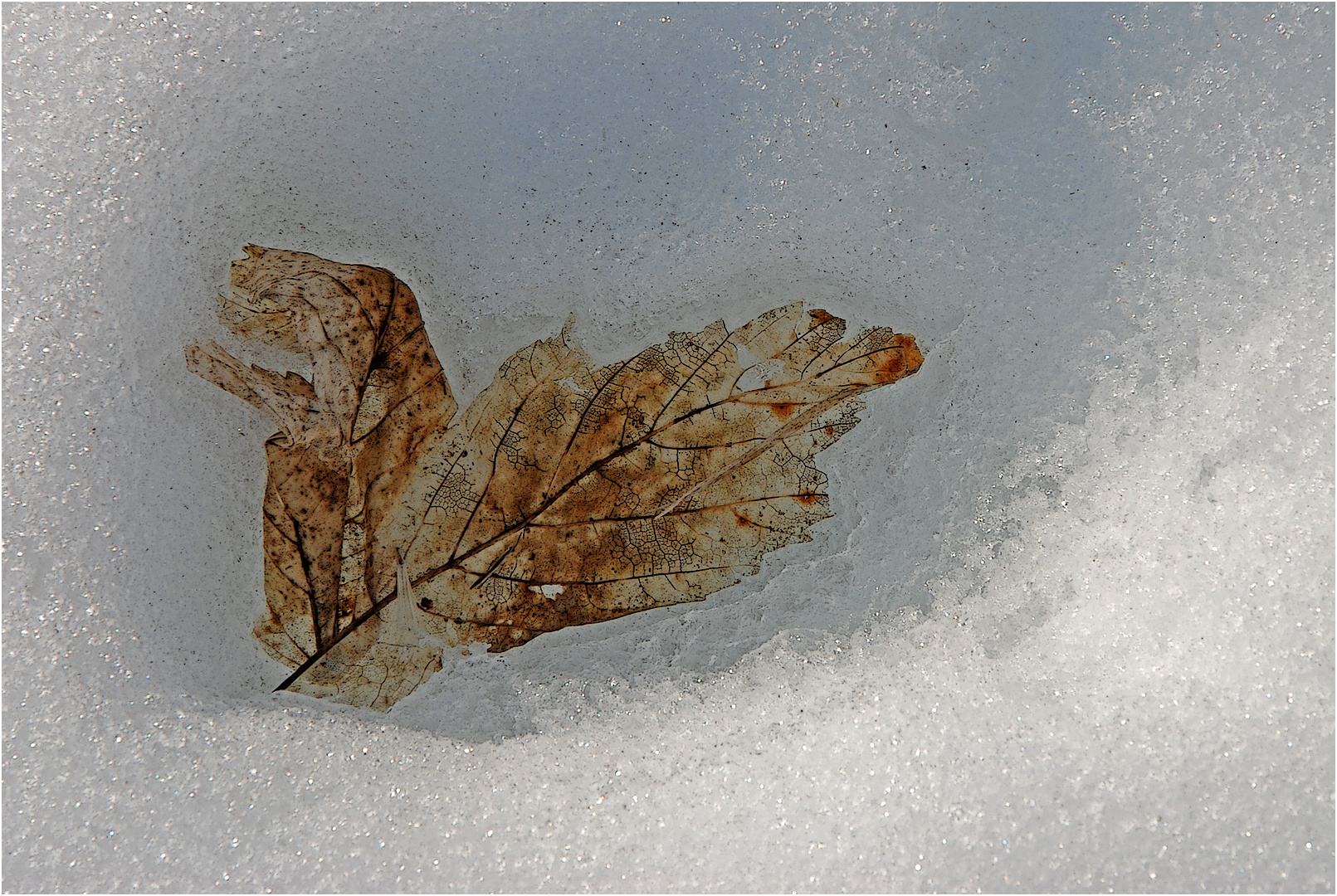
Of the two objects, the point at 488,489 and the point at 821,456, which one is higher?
the point at 821,456

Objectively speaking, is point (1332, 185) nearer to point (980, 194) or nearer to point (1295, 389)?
point (1295, 389)

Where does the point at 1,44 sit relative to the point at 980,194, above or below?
below

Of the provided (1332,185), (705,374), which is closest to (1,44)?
(705,374)
